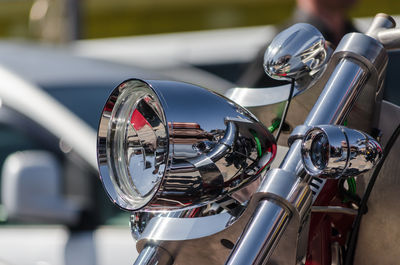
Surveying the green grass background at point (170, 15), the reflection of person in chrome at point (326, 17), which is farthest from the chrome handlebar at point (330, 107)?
the green grass background at point (170, 15)

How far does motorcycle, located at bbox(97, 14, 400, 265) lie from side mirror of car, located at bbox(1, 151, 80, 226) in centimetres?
133

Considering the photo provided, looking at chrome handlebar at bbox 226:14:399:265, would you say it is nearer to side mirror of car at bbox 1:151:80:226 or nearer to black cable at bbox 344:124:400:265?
black cable at bbox 344:124:400:265

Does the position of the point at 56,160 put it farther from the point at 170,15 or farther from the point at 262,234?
the point at 170,15

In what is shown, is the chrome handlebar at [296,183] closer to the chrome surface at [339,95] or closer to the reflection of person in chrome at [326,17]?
the chrome surface at [339,95]

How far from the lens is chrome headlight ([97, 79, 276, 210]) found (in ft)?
3.54

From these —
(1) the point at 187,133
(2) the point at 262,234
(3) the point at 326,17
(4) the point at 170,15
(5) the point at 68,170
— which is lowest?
(4) the point at 170,15

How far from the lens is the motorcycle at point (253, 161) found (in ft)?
3.51

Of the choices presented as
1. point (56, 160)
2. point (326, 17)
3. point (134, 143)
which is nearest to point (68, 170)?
point (56, 160)

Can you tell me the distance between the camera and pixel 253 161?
1.13 metres

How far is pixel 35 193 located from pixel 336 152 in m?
1.70

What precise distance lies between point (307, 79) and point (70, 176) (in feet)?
5.52

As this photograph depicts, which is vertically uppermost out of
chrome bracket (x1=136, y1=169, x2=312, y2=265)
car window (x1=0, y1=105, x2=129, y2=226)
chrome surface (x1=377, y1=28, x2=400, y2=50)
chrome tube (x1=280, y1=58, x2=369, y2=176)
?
chrome surface (x1=377, y1=28, x2=400, y2=50)

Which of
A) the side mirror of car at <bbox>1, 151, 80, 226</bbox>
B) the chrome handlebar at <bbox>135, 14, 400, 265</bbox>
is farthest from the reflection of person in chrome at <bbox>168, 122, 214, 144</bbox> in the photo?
the side mirror of car at <bbox>1, 151, 80, 226</bbox>

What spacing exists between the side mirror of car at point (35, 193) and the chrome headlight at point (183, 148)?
1.43m
